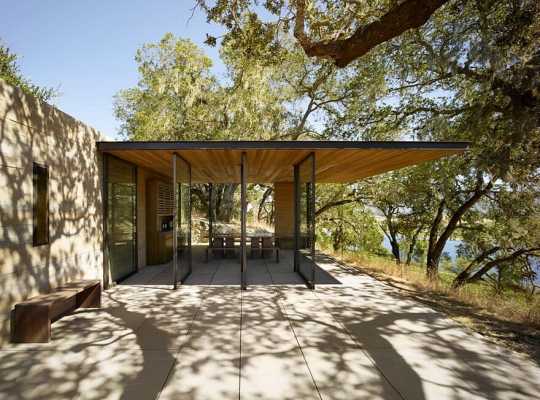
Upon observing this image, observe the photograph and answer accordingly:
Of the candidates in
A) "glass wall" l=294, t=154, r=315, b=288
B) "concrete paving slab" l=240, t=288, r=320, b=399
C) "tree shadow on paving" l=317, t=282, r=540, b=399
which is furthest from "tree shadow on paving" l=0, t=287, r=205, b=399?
"glass wall" l=294, t=154, r=315, b=288

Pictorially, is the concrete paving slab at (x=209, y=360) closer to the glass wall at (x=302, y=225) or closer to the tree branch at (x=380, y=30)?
the glass wall at (x=302, y=225)

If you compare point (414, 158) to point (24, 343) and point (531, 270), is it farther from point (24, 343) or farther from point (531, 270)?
point (531, 270)

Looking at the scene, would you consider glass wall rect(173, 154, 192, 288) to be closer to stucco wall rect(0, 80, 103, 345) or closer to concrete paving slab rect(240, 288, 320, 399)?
stucco wall rect(0, 80, 103, 345)

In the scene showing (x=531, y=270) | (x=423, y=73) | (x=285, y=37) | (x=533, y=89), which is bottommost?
(x=531, y=270)

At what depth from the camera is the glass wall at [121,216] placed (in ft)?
18.8

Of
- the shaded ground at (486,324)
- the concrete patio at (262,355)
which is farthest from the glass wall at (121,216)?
the shaded ground at (486,324)

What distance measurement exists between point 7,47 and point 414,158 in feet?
63.4

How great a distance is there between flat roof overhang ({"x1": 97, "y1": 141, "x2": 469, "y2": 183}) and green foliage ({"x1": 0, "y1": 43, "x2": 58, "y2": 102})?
1188 cm

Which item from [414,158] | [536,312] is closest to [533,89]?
[414,158]

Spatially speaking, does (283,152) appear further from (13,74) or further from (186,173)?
(13,74)

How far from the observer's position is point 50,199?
13.3 feet

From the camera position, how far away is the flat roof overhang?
193 inches

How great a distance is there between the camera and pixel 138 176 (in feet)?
23.2

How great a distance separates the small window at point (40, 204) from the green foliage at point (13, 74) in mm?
12824
